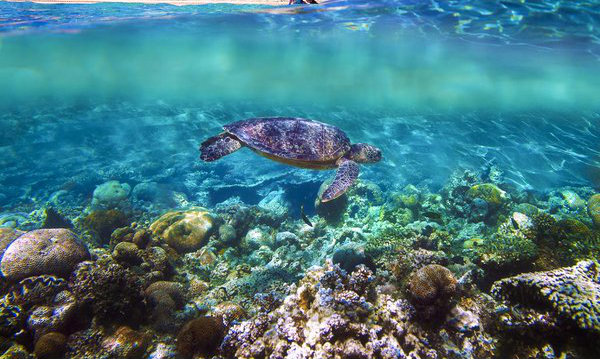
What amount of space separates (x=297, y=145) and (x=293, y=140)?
0.18 meters

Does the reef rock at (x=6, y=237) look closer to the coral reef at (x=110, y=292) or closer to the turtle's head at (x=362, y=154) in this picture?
the coral reef at (x=110, y=292)

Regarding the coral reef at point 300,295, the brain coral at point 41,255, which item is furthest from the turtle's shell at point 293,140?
the brain coral at point 41,255

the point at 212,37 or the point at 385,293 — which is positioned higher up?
the point at 212,37

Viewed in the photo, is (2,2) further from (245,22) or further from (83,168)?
(245,22)

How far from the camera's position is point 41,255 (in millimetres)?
4457

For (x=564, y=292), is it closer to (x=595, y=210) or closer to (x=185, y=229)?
(x=185, y=229)

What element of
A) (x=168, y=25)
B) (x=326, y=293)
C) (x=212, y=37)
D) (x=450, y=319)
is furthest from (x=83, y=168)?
(x=212, y=37)

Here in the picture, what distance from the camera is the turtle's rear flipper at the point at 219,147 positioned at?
244 inches

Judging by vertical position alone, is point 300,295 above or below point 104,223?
above

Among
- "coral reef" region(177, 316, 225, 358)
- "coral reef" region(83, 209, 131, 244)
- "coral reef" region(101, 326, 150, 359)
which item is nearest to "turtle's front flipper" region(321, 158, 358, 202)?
"coral reef" region(177, 316, 225, 358)

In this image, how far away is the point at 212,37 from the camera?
27438 mm

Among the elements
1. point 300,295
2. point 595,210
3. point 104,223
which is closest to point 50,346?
point 300,295

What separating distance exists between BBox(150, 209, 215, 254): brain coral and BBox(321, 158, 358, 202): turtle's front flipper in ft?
13.3

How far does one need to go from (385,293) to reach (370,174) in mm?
9612
